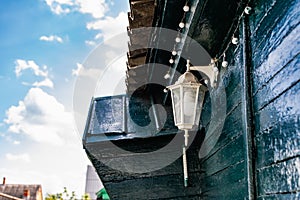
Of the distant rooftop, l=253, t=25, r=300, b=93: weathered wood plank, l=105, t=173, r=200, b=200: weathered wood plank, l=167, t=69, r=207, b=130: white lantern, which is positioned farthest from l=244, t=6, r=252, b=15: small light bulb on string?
the distant rooftop

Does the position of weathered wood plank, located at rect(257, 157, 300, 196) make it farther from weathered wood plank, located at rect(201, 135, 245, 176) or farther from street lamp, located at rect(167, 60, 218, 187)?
street lamp, located at rect(167, 60, 218, 187)

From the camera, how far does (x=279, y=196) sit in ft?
3.80

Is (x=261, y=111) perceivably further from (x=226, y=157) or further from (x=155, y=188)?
(x=155, y=188)

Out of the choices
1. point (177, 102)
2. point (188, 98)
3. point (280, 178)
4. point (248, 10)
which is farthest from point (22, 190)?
point (280, 178)

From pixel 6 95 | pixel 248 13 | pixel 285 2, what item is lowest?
pixel 285 2

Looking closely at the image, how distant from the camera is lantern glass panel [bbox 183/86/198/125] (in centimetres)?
217

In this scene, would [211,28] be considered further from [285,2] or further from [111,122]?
[111,122]

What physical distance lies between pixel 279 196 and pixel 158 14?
139cm

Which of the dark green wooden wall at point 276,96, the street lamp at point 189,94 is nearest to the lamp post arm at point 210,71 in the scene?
the street lamp at point 189,94

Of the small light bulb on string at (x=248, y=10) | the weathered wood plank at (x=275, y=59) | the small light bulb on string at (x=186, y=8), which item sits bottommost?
the weathered wood plank at (x=275, y=59)

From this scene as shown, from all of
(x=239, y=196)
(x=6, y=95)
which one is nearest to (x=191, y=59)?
(x=239, y=196)

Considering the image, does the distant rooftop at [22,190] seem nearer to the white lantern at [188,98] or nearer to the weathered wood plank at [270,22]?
the white lantern at [188,98]

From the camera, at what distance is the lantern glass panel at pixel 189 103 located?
85.4 inches

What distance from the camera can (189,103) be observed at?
219 centimetres
